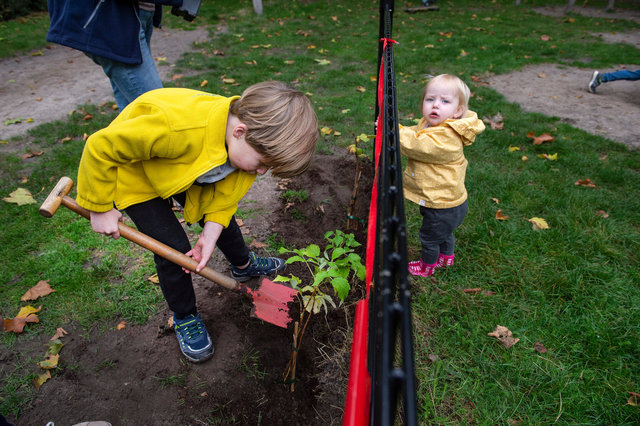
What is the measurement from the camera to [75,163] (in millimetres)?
3693

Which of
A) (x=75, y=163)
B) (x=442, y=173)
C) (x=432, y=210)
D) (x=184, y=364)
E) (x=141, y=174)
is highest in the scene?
(x=141, y=174)

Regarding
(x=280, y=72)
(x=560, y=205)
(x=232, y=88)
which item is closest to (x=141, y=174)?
(x=560, y=205)

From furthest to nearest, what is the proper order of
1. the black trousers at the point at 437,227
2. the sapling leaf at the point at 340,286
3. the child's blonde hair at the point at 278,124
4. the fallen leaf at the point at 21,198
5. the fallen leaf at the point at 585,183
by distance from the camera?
the fallen leaf at the point at 585,183, the fallen leaf at the point at 21,198, the black trousers at the point at 437,227, the child's blonde hair at the point at 278,124, the sapling leaf at the point at 340,286

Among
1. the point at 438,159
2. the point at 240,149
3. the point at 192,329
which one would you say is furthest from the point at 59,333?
the point at 438,159

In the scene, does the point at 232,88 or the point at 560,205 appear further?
the point at 232,88

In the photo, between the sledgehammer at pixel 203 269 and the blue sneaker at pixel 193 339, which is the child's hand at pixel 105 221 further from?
the blue sneaker at pixel 193 339

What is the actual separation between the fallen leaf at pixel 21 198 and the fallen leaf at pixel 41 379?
1.89 metres

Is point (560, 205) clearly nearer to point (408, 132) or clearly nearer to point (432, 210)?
point (432, 210)

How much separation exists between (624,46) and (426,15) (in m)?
4.98

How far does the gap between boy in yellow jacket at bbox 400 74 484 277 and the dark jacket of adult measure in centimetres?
175

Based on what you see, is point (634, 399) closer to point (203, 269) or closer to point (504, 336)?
point (504, 336)

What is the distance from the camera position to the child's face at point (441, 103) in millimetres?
2057

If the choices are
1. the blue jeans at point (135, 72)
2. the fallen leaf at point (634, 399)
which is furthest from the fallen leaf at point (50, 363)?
the fallen leaf at point (634, 399)

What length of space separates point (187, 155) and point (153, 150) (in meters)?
0.13
